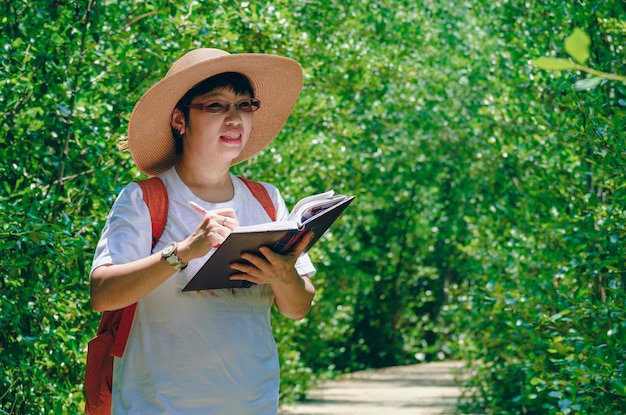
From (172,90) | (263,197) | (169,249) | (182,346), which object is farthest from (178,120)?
(182,346)

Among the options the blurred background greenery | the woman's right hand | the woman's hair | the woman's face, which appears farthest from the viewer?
the blurred background greenery

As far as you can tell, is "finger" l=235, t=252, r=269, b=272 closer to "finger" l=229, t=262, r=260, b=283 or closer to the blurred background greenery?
"finger" l=229, t=262, r=260, b=283

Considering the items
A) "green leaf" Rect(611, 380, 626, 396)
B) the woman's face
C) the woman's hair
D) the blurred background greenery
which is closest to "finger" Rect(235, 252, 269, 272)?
the woman's face

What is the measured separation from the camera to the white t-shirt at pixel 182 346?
2.84 meters

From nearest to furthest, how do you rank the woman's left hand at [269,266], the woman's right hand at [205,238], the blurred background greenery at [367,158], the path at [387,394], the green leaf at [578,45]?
the green leaf at [578,45] → the woman's right hand at [205,238] → the woman's left hand at [269,266] → the blurred background greenery at [367,158] → the path at [387,394]

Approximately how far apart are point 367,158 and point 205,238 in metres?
8.21

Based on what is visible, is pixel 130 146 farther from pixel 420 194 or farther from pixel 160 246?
pixel 420 194

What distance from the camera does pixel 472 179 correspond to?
12383 mm

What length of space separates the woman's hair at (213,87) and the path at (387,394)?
23.2 ft

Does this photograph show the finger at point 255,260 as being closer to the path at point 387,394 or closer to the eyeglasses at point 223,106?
the eyeglasses at point 223,106

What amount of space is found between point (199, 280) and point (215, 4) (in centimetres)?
356

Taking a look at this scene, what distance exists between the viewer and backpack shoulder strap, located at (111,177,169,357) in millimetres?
2900

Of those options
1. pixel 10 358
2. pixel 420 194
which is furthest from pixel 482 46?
pixel 10 358

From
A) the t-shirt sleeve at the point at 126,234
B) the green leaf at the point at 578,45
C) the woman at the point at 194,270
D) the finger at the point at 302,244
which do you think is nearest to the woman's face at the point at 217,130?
Answer: the woman at the point at 194,270
